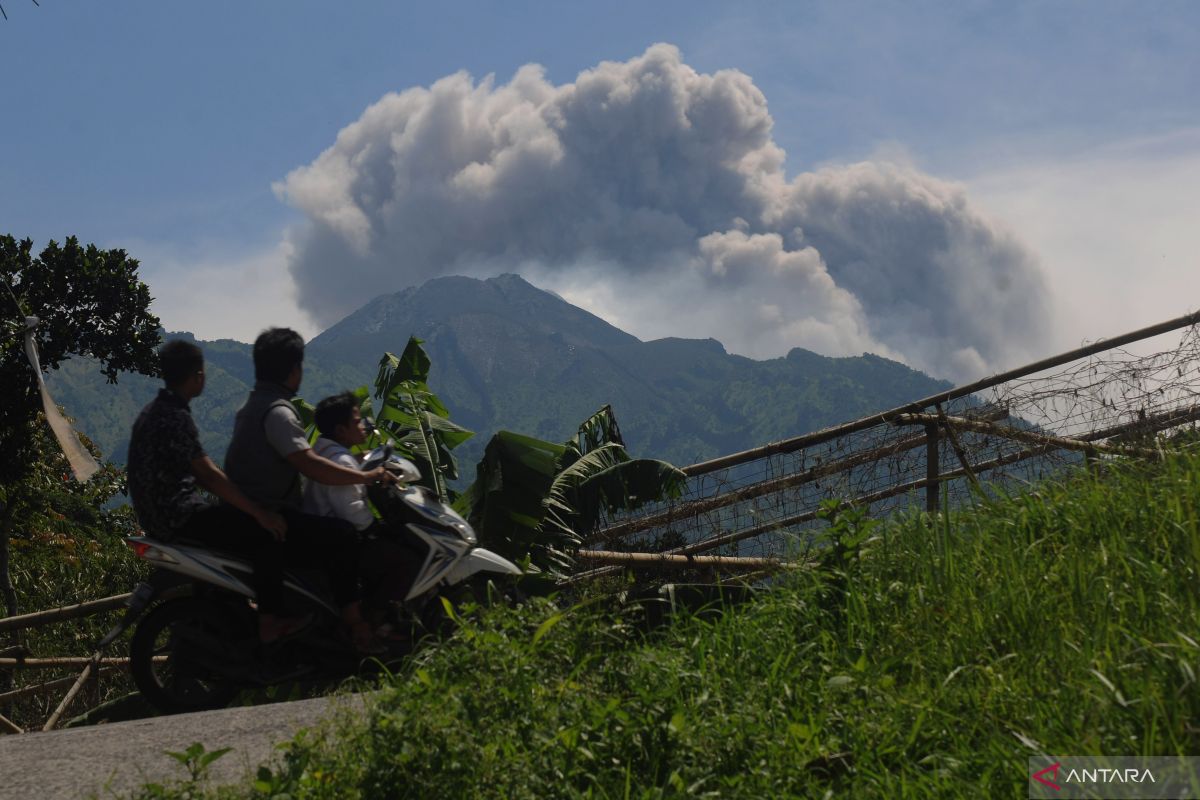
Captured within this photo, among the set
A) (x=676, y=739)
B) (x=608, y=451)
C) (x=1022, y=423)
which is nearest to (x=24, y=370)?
(x=608, y=451)

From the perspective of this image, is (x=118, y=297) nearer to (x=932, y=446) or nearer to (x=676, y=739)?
(x=932, y=446)

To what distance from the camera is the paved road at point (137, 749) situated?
4.69 m

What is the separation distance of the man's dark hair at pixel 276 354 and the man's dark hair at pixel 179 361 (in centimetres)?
32

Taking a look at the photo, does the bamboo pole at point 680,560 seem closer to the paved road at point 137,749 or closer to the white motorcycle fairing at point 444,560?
the white motorcycle fairing at point 444,560

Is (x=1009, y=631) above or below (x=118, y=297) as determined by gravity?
below

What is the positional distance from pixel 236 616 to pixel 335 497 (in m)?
0.81

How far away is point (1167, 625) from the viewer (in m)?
4.24

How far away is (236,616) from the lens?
20.5ft

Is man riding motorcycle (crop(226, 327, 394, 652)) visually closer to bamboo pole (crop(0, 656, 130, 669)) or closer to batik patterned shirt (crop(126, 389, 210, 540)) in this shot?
batik patterned shirt (crop(126, 389, 210, 540))

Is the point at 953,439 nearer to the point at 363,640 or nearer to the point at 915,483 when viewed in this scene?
the point at 915,483

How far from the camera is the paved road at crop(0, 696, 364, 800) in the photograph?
185 inches

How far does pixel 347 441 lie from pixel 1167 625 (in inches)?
167

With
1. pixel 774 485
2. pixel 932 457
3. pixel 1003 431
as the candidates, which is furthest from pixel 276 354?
pixel 1003 431

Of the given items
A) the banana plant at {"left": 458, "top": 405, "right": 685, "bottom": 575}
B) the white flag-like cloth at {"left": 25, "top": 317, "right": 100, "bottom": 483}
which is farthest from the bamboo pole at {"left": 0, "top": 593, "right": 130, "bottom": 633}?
the banana plant at {"left": 458, "top": 405, "right": 685, "bottom": 575}
